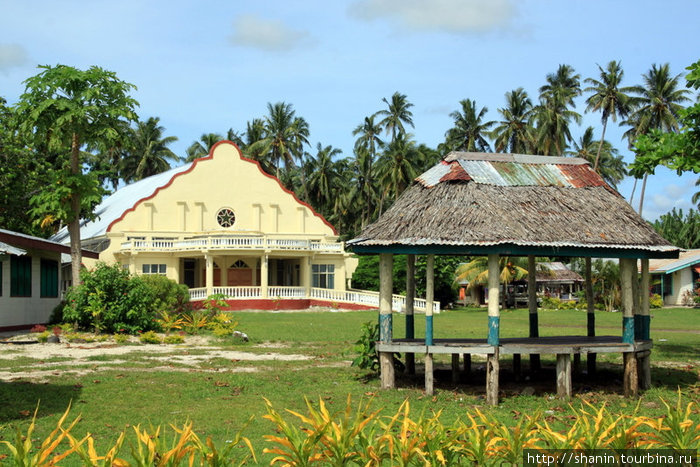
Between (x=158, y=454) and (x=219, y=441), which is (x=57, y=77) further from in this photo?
(x=158, y=454)

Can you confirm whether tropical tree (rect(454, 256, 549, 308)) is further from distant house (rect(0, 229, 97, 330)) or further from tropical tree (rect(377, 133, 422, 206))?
distant house (rect(0, 229, 97, 330))

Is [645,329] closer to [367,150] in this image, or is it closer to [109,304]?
[109,304]

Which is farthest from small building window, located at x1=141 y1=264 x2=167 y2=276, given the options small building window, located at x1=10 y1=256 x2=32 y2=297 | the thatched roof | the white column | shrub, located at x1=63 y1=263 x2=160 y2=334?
the thatched roof

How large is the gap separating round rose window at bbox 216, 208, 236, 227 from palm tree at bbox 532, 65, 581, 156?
23.9 metres

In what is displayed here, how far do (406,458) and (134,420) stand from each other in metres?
5.88

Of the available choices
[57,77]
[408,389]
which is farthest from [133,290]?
[408,389]

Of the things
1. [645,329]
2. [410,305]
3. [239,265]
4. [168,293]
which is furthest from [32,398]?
[239,265]

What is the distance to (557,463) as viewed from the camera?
6.30 metres

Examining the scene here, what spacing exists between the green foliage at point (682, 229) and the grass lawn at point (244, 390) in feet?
163

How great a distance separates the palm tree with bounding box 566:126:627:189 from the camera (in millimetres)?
65938

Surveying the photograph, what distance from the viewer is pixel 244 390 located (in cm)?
1373

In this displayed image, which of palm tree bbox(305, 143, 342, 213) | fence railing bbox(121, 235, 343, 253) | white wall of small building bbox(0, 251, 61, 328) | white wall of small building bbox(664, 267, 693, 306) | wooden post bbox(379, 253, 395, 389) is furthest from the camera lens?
palm tree bbox(305, 143, 342, 213)

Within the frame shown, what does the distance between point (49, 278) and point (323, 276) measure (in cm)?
2399

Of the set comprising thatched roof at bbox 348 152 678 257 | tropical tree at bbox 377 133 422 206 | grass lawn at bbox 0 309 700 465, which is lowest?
grass lawn at bbox 0 309 700 465
